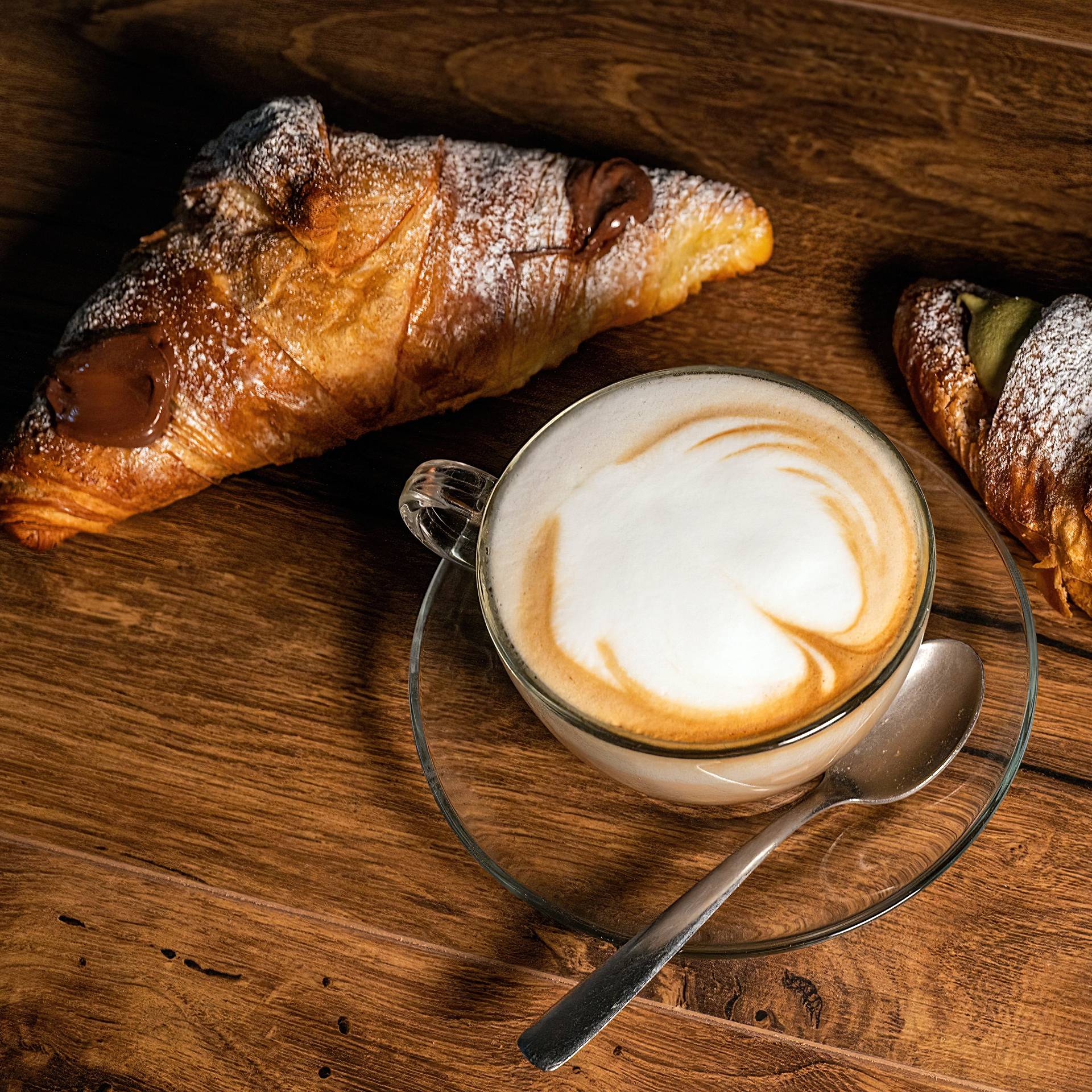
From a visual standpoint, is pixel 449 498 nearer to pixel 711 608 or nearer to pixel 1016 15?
pixel 711 608

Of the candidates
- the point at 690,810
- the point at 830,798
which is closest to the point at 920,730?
the point at 830,798

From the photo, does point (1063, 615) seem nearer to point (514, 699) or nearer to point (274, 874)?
point (514, 699)

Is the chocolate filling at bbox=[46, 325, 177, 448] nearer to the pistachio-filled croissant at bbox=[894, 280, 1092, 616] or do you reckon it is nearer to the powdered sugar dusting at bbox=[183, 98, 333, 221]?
the powdered sugar dusting at bbox=[183, 98, 333, 221]

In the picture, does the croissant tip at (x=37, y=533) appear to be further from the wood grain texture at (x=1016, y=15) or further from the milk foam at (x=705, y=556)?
the wood grain texture at (x=1016, y=15)

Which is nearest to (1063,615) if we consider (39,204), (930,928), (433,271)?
(930,928)

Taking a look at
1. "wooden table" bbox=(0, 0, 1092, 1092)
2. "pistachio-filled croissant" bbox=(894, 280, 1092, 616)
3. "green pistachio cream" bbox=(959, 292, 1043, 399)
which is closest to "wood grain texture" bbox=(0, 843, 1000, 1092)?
"wooden table" bbox=(0, 0, 1092, 1092)

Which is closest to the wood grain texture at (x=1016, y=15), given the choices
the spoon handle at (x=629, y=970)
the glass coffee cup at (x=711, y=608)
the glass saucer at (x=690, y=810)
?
the glass saucer at (x=690, y=810)
